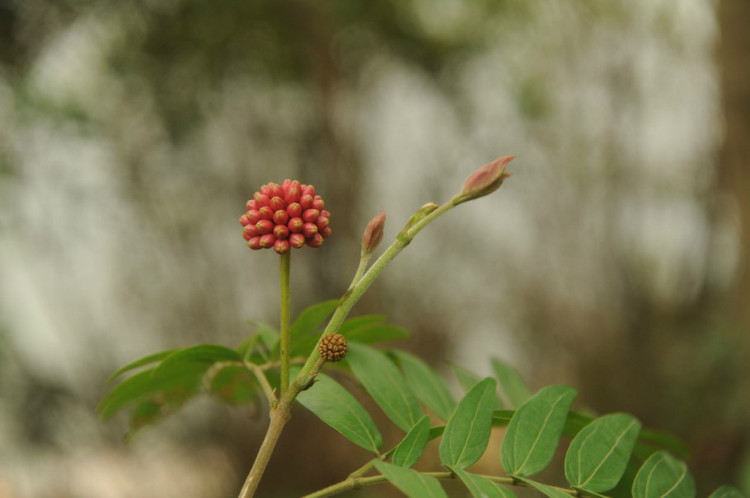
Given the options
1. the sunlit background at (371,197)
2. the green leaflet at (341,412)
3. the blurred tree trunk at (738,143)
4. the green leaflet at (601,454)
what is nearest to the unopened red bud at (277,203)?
the green leaflet at (341,412)

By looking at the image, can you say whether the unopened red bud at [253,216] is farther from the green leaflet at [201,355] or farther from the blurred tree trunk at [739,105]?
the blurred tree trunk at [739,105]

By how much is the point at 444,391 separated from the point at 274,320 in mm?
1578

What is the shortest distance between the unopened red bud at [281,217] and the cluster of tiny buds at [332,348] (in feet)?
0.26

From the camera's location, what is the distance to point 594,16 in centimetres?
223

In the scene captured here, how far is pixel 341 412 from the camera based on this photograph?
34cm

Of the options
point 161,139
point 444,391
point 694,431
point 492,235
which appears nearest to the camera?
point 444,391

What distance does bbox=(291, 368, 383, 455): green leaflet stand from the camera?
0.32 m

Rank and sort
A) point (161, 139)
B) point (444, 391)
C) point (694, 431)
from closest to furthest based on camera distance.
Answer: point (444, 391)
point (694, 431)
point (161, 139)

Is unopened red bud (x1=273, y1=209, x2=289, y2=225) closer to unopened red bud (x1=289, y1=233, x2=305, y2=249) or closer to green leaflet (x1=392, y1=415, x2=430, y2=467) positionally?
unopened red bud (x1=289, y1=233, x2=305, y2=249)

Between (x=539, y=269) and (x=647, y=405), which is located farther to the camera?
(x=539, y=269)

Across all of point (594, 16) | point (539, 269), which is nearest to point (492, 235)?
point (539, 269)

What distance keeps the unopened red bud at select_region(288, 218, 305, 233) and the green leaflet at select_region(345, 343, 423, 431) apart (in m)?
0.10

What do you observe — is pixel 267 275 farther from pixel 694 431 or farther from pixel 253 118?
pixel 694 431

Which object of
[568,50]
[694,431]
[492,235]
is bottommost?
[694,431]
